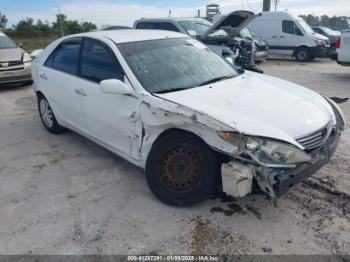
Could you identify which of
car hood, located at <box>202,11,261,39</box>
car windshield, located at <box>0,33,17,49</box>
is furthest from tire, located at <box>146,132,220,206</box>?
car windshield, located at <box>0,33,17,49</box>

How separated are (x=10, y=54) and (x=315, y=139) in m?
8.70

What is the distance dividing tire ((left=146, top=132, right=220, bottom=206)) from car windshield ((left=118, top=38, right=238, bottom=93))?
1.98 ft

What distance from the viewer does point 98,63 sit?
412cm

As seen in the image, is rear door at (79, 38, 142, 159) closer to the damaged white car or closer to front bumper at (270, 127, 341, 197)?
the damaged white car

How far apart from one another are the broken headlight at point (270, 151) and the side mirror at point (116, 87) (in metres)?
1.28

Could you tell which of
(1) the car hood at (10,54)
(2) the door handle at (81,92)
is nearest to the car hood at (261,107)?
(2) the door handle at (81,92)

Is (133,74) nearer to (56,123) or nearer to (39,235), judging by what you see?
(39,235)

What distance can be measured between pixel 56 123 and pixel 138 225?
2.87m

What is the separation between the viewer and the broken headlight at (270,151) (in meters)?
2.77

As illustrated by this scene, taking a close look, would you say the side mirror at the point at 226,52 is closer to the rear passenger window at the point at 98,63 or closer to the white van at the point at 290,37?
the rear passenger window at the point at 98,63

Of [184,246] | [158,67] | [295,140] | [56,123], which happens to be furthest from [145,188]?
[56,123]

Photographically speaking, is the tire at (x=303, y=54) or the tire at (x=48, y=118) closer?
the tire at (x=48, y=118)

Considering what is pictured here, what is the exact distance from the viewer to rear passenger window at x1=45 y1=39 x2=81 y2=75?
15.0ft

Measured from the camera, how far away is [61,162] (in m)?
4.49
